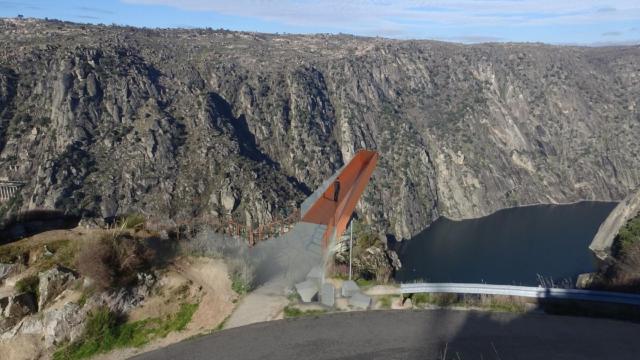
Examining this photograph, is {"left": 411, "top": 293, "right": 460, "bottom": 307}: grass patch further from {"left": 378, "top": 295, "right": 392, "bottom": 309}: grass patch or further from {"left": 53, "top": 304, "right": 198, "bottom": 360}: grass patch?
{"left": 53, "top": 304, "right": 198, "bottom": 360}: grass patch

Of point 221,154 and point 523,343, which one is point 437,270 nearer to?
point 221,154

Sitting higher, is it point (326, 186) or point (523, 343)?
point (326, 186)

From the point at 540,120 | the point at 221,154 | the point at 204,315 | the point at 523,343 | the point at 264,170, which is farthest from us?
the point at 540,120

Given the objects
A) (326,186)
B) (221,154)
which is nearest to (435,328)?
(326,186)

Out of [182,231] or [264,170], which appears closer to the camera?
[182,231]

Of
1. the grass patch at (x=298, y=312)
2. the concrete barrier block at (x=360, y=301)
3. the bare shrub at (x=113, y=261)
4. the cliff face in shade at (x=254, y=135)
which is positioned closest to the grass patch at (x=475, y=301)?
the concrete barrier block at (x=360, y=301)

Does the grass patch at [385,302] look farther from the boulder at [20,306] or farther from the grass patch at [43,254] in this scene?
the boulder at [20,306]

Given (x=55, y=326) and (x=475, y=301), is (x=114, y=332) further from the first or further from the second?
(x=475, y=301)

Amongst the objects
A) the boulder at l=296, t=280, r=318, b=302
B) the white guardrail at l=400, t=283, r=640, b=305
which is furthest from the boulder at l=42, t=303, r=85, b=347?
the white guardrail at l=400, t=283, r=640, b=305
